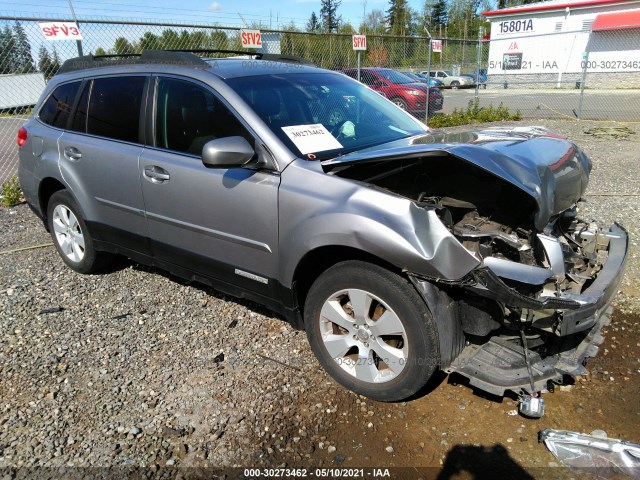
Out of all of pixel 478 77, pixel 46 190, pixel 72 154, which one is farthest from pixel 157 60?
pixel 478 77

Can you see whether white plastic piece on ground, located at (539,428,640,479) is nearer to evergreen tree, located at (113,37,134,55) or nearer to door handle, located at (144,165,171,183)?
door handle, located at (144,165,171,183)

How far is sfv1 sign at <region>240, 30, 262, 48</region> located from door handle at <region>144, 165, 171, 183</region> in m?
6.75

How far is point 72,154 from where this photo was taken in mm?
4188

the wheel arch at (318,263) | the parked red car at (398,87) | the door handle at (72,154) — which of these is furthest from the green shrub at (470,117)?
the wheel arch at (318,263)

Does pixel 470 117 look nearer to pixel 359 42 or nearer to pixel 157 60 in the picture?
pixel 359 42

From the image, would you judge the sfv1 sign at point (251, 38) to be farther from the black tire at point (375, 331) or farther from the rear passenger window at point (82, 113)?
the black tire at point (375, 331)

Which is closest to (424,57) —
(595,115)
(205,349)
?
(595,115)

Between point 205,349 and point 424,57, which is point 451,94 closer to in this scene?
point 424,57

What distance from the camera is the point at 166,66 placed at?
363 cm

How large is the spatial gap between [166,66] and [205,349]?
2.05 metres

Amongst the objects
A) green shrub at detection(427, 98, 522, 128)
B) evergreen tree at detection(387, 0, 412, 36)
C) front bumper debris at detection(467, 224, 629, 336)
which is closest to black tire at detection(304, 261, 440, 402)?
front bumper debris at detection(467, 224, 629, 336)

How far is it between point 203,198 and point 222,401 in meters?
1.27

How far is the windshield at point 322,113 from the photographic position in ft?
10.4

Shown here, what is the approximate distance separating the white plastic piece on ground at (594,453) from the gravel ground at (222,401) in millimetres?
71
